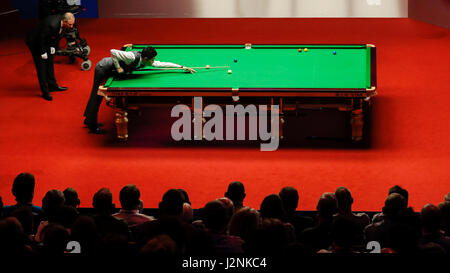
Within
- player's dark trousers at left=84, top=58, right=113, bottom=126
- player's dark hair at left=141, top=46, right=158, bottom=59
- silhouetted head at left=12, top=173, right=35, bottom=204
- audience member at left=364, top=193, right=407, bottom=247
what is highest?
player's dark hair at left=141, top=46, right=158, bottom=59

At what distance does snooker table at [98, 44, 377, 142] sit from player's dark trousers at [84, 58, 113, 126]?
16 centimetres

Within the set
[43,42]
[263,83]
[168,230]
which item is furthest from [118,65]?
[168,230]

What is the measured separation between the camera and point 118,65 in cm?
956

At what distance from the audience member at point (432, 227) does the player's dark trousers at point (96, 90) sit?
5.37 meters

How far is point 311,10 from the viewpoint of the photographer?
1559 centimetres

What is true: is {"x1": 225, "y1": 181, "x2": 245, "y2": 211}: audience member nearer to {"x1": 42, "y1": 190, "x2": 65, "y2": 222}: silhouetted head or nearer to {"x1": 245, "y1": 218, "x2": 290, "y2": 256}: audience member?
{"x1": 42, "y1": 190, "x2": 65, "y2": 222}: silhouetted head

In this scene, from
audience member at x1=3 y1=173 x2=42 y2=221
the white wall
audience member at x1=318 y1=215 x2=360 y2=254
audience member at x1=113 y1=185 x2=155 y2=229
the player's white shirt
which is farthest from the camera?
the white wall

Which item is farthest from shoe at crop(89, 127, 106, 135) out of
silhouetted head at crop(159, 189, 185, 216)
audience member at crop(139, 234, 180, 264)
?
audience member at crop(139, 234, 180, 264)

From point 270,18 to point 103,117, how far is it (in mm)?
6018

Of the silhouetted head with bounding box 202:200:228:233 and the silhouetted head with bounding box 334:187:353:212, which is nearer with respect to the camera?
the silhouetted head with bounding box 202:200:228:233

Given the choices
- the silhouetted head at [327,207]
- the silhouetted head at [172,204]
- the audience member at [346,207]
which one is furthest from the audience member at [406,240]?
the silhouetted head at [172,204]

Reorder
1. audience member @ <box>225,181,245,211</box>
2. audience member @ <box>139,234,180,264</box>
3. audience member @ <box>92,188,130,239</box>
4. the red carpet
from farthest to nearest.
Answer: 1. the red carpet
2. audience member @ <box>225,181,245,211</box>
3. audience member @ <box>92,188,130,239</box>
4. audience member @ <box>139,234,180,264</box>

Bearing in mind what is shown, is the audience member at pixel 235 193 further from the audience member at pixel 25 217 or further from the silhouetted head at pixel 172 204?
the audience member at pixel 25 217

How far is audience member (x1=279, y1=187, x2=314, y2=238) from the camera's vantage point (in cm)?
588
